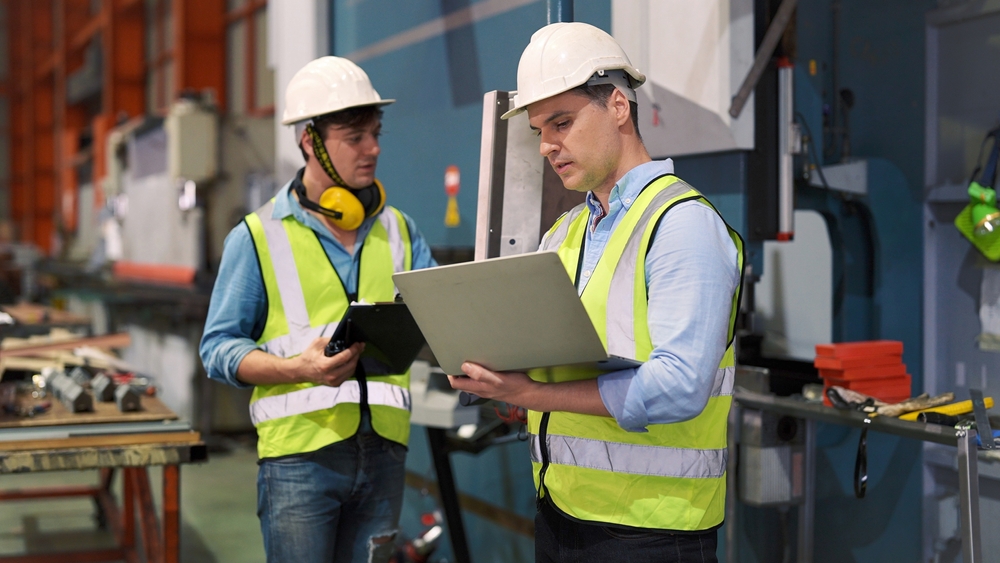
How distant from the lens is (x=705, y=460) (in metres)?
1.48

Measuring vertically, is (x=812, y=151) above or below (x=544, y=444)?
above

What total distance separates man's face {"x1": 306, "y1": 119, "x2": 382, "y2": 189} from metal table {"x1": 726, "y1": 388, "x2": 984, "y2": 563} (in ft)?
4.27

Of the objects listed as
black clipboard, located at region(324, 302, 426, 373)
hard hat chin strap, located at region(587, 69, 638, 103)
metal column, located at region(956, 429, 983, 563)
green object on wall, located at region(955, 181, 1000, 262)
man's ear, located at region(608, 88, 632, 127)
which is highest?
hard hat chin strap, located at region(587, 69, 638, 103)

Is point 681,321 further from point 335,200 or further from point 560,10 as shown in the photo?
point 560,10

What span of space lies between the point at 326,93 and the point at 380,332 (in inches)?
24.3

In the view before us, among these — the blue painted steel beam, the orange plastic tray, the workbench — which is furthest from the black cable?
the workbench

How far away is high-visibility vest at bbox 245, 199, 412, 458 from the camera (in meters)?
2.10

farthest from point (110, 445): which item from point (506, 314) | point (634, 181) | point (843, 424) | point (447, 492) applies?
point (843, 424)

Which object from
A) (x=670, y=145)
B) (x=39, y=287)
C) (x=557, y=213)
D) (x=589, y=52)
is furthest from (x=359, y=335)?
(x=39, y=287)

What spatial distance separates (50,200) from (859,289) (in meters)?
→ 19.3

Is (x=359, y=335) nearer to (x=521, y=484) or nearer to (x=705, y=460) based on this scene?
(x=705, y=460)

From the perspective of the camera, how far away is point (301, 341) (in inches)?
83.7

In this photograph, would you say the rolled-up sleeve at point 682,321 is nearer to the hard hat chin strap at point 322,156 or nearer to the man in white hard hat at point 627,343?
the man in white hard hat at point 627,343

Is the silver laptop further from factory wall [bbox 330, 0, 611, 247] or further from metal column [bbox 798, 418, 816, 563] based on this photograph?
factory wall [bbox 330, 0, 611, 247]
